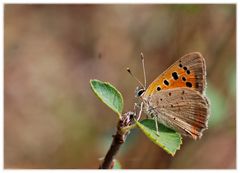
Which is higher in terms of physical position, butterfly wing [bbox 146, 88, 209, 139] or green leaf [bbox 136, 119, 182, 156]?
green leaf [bbox 136, 119, 182, 156]

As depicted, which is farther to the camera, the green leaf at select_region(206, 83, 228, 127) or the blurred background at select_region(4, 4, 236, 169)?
the blurred background at select_region(4, 4, 236, 169)

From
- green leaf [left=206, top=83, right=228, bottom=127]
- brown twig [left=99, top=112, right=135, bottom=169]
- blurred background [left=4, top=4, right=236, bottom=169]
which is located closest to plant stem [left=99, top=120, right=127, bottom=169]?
brown twig [left=99, top=112, right=135, bottom=169]

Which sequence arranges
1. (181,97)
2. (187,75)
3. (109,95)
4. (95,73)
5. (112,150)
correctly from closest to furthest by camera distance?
(112,150), (109,95), (187,75), (181,97), (95,73)

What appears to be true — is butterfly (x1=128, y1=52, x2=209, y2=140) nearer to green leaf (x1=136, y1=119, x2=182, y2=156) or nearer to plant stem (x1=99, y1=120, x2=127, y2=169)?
green leaf (x1=136, y1=119, x2=182, y2=156)

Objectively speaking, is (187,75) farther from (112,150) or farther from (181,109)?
Answer: (112,150)

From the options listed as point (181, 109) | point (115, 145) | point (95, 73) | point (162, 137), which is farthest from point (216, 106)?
point (115, 145)

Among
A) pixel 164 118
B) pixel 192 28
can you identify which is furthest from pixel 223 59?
pixel 164 118

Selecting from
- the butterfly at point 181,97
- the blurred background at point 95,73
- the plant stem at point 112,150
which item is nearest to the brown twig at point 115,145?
the plant stem at point 112,150

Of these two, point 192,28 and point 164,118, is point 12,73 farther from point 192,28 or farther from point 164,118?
point 164,118


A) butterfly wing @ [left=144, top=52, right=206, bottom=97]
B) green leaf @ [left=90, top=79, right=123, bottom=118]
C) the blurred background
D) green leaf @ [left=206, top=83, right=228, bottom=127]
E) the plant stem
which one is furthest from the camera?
the blurred background
